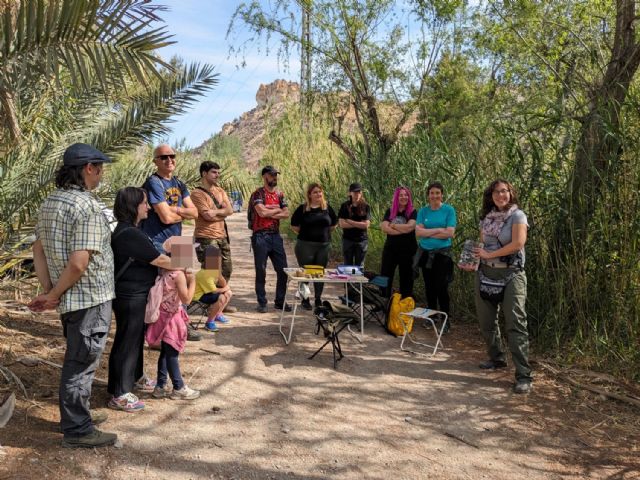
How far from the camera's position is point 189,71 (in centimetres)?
571

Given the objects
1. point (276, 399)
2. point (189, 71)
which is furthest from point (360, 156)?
point (276, 399)

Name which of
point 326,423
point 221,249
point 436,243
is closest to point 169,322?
point 326,423

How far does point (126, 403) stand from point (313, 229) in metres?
3.63

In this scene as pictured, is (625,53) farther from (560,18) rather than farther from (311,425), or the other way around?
(311,425)

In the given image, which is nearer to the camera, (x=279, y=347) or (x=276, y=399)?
(x=276, y=399)

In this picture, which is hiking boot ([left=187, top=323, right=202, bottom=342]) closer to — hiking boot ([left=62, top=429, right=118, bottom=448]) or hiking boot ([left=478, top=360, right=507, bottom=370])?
hiking boot ([left=62, top=429, right=118, bottom=448])

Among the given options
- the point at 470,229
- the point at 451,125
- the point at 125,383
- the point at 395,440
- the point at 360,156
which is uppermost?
the point at 451,125

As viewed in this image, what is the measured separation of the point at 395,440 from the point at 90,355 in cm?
205

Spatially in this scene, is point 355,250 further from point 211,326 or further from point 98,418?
point 98,418

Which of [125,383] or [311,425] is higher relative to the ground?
[125,383]

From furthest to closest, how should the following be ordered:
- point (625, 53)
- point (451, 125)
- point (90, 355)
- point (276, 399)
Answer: point (451, 125), point (625, 53), point (276, 399), point (90, 355)

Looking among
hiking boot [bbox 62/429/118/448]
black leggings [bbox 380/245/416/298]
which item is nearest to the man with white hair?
hiking boot [bbox 62/429/118/448]

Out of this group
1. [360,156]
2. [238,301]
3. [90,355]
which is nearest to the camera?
[90,355]

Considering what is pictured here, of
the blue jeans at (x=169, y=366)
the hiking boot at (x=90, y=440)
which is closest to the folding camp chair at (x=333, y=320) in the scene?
the blue jeans at (x=169, y=366)
